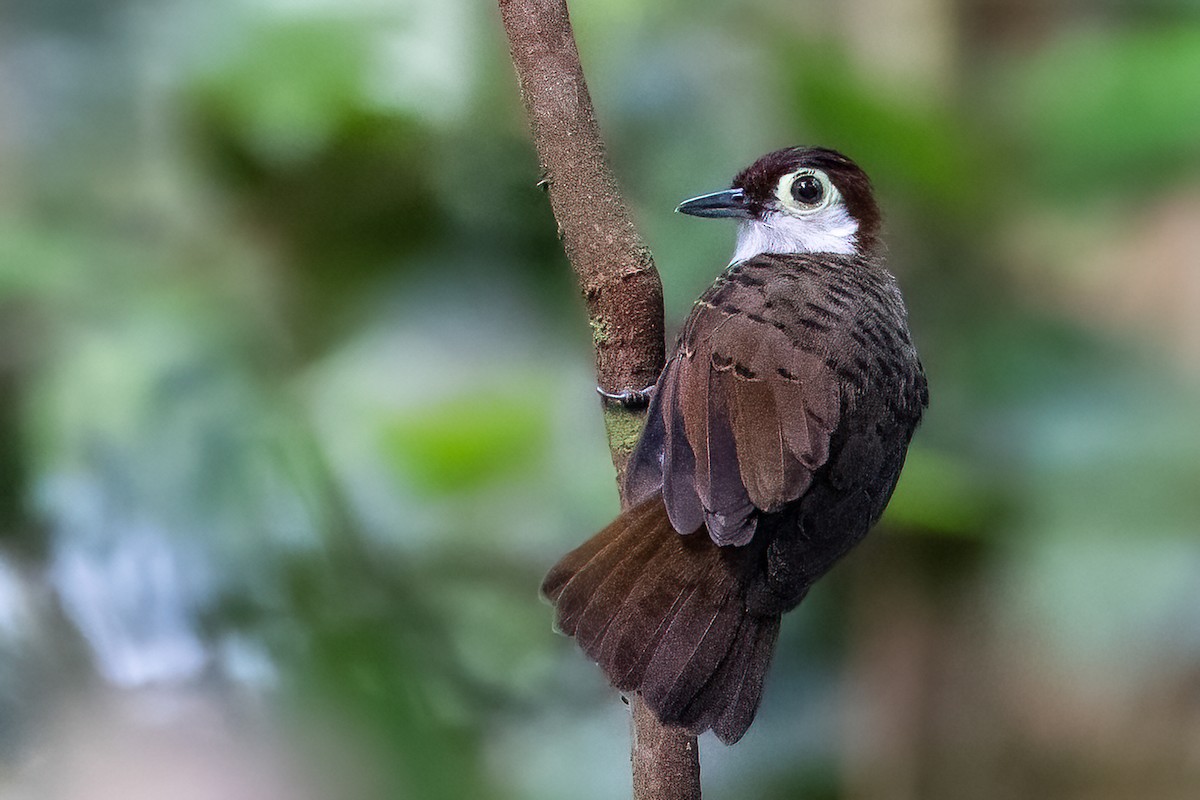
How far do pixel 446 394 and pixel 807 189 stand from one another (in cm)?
90

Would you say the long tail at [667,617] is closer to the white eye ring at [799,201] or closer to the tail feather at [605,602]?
the tail feather at [605,602]

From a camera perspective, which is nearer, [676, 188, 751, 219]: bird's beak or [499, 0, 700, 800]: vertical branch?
[499, 0, 700, 800]: vertical branch

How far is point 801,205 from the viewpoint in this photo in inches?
104

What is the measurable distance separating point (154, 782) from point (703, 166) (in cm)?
191

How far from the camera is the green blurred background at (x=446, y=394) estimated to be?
8.45 ft

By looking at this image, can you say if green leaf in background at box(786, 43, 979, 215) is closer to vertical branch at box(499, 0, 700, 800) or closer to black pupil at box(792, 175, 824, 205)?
black pupil at box(792, 175, 824, 205)

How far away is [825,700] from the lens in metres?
3.02

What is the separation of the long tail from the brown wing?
0.09 m

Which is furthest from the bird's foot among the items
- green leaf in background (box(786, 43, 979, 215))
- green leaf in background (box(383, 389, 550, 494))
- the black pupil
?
green leaf in background (box(786, 43, 979, 215))

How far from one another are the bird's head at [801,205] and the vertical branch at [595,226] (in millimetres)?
677

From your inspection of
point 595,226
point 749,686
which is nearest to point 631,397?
point 595,226

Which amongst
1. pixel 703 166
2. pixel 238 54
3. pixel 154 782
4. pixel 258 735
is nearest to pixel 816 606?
pixel 703 166

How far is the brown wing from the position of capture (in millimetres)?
1836

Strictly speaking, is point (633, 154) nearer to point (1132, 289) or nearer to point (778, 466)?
point (778, 466)
